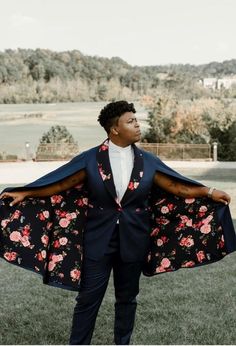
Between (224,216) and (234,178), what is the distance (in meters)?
15.8

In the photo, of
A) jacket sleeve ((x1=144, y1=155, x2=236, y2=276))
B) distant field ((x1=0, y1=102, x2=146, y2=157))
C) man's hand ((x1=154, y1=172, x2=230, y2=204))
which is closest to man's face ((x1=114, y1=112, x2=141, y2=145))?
man's hand ((x1=154, y1=172, x2=230, y2=204))

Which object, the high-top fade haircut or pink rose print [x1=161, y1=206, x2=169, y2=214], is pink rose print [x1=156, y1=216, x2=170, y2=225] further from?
the high-top fade haircut

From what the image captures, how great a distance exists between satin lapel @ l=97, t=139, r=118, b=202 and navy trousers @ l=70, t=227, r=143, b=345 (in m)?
0.32

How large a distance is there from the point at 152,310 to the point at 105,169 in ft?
6.59

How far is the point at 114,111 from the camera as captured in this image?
3.84 m

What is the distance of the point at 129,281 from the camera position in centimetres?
398

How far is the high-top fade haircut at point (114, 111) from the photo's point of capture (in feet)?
12.6

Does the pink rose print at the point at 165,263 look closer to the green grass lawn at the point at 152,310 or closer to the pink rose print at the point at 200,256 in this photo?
the pink rose print at the point at 200,256

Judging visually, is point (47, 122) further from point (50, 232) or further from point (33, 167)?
point (50, 232)

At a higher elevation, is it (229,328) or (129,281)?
(129,281)

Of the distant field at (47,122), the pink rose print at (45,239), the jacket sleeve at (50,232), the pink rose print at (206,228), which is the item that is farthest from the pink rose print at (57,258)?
the distant field at (47,122)

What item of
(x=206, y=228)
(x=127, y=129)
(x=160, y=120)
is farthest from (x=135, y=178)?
(x=160, y=120)

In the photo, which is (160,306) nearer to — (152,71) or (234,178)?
(234,178)

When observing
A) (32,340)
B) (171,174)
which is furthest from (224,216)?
(32,340)
